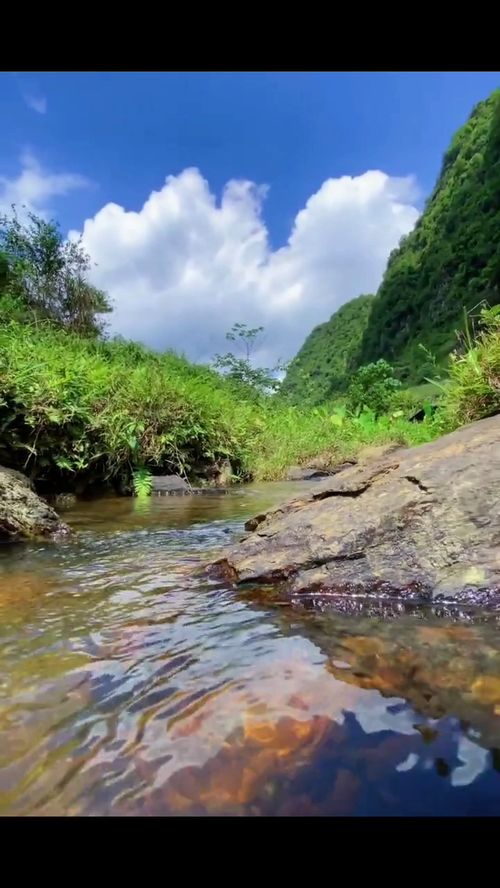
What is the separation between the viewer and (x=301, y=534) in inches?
120

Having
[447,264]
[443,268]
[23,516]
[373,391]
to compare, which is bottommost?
[23,516]

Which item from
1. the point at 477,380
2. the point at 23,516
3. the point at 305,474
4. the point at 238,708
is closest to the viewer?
the point at 238,708

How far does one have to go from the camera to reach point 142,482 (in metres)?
8.95

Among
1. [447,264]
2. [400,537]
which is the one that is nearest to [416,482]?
[400,537]

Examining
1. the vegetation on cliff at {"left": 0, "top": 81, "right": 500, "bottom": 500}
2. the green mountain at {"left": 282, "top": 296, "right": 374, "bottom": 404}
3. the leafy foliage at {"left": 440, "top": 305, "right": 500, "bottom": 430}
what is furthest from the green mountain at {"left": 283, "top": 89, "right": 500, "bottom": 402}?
the leafy foliage at {"left": 440, "top": 305, "right": 500, "bottom": 430}

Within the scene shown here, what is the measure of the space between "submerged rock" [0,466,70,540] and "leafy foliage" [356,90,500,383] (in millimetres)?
54143

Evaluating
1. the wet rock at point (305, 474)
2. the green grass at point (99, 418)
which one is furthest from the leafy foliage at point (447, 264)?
the green grass at point (99, 418)

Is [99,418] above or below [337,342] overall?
below

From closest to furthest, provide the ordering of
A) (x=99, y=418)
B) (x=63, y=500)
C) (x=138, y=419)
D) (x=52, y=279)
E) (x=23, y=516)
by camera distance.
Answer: (x=23, y=516)
(x=63, y=500)
(x=99, y=418)
(x=138, y=419)
(x=52, y=279)

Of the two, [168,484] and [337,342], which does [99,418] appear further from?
[337,342]

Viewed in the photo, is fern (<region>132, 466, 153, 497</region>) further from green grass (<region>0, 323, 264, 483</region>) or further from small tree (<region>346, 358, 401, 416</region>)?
small tree (<region>346, 358, 401, 416</region>)

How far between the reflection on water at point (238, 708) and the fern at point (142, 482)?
6.00 metres

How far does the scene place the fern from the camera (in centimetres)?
884

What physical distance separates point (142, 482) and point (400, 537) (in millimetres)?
6712
